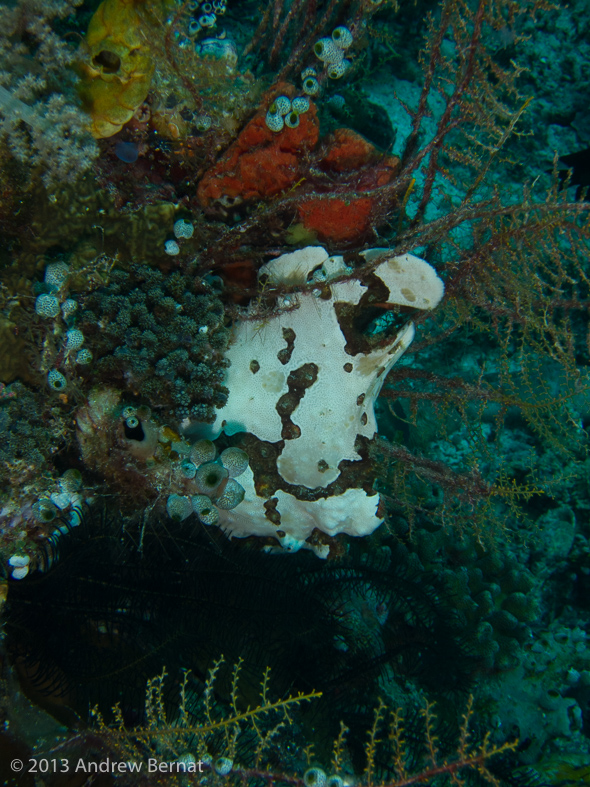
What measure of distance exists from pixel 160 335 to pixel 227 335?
0.48m

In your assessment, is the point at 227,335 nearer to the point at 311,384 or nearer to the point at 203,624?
the point at 311,384

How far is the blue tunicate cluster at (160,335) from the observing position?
2.65m

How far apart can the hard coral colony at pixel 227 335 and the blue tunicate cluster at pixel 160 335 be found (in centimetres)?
2

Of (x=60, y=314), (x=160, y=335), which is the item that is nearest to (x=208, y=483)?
(x=160, y=335)

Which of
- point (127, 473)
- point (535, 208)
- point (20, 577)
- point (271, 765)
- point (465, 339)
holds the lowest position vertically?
point (271, 765)

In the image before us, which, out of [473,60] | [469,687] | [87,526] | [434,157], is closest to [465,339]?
[434,157]

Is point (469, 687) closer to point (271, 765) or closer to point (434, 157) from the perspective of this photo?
point (271, 765)

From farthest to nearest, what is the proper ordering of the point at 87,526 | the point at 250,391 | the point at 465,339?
1. the point at 465,339
2. the point at 250,391
3. the point at 87,526

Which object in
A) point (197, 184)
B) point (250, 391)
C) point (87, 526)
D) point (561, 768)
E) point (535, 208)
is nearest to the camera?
point (535, 208)

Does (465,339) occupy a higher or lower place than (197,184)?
higher

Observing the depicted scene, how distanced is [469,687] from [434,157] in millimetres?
4199

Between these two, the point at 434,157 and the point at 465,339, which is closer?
the point at 434,157

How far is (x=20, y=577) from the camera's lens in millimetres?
2543

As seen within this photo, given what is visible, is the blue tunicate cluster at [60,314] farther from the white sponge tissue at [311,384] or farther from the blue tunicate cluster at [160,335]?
the white sponge tissue at [311,384]
